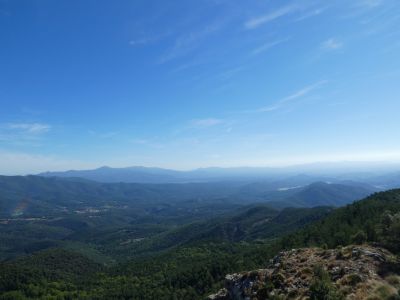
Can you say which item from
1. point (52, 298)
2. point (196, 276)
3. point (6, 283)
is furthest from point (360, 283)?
point (6, 283)

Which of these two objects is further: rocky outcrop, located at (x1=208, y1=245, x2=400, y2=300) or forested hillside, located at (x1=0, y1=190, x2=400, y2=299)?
forested hillside, located at (x1=0, y1=190, x2=400, y2=299)

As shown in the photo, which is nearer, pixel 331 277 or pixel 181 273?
pixel 331 277

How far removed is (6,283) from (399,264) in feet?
633

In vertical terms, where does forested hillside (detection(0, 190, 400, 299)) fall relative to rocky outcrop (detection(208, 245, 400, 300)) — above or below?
below

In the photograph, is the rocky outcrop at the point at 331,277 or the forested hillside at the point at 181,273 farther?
the forested hillside at the point at 181,273

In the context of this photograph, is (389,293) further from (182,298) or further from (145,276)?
(145,276)

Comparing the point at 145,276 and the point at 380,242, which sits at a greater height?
the point at 380,242

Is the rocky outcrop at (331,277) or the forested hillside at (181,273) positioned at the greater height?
the rocky outcrop at (331,277)

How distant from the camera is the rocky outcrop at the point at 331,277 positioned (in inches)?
1331

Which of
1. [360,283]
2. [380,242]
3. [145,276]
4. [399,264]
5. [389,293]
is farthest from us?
[145,276]

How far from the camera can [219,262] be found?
14412 cm

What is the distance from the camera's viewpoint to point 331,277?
3803cm

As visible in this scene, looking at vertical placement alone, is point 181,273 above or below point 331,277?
below

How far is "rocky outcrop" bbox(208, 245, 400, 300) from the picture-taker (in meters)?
33.8
